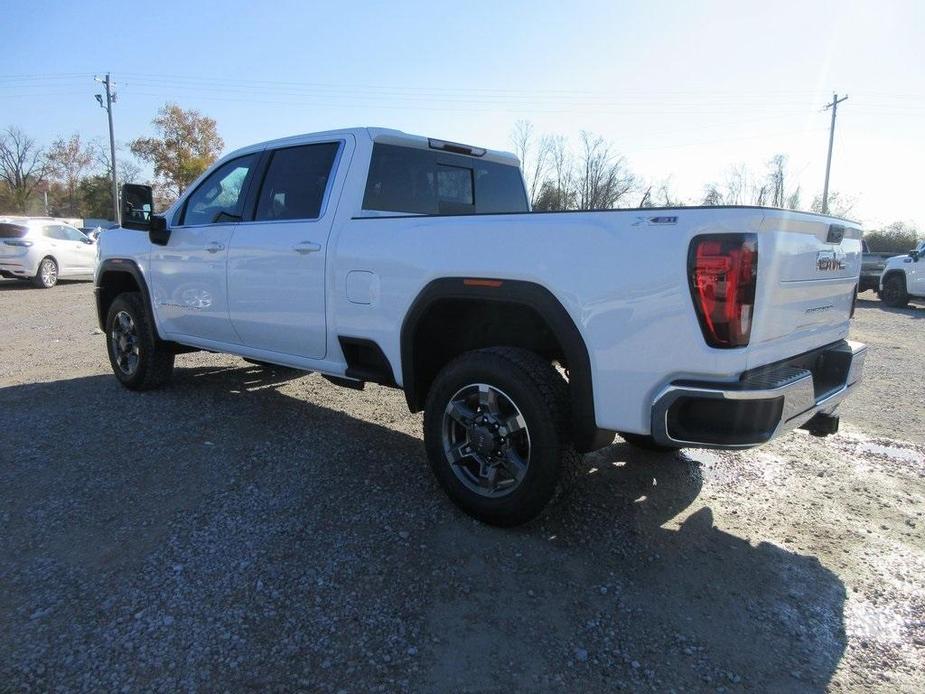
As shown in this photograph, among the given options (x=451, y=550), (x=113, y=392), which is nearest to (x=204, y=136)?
(x=113, y=392)

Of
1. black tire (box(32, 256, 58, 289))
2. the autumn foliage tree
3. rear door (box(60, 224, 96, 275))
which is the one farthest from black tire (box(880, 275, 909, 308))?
the autumn foliage tree

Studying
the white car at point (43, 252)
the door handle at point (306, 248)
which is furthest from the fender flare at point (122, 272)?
the white car at point (43, 252)

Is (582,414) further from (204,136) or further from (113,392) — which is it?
(204,136)

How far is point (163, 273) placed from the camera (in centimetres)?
535

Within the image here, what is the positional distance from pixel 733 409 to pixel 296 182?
3.21m

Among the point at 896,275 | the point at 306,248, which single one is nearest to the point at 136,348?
the point at 306,248

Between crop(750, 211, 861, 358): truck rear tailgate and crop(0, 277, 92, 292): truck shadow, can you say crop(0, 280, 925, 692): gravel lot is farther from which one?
crop(0, 277, 92, 292): truck shadow

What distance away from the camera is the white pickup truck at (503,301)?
255 centimetres

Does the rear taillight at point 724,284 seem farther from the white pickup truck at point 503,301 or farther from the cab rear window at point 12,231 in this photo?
the cab rear window at point 12,231

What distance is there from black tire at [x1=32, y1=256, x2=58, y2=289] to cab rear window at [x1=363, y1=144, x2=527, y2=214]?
1483 cm

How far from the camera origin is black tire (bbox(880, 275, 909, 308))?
15.8 metres

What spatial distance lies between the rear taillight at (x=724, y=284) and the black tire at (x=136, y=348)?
15.6 feet

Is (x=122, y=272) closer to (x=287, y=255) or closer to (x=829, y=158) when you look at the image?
(x=287, y=255)

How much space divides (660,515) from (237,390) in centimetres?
410
